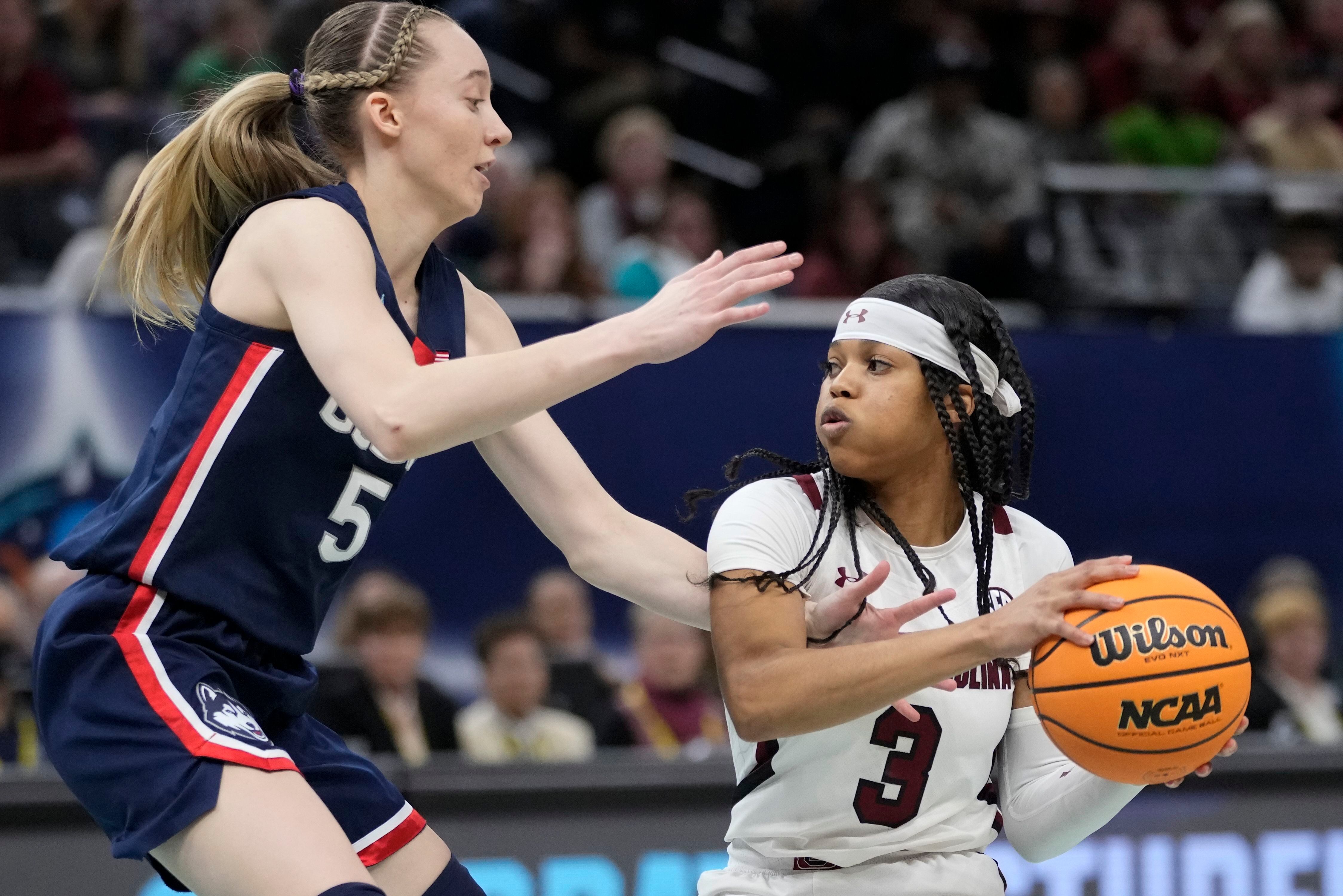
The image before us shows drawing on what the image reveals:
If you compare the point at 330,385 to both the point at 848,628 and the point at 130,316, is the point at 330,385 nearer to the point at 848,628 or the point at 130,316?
the point at 848,628

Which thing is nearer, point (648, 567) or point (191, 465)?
point (191, 465)

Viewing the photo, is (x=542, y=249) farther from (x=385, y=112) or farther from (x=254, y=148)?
(x=385, y=112)

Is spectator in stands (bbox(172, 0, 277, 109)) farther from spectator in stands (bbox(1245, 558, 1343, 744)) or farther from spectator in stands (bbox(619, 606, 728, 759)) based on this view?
spectator in stands (bbox(1245, 558, 1343, 744))

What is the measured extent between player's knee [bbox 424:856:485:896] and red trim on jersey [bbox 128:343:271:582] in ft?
2.67

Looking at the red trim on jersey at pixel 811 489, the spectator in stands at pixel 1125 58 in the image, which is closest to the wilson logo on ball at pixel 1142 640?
the red trim on jersey at pixel 811 489

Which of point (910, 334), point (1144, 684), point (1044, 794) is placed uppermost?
point (910, 334)

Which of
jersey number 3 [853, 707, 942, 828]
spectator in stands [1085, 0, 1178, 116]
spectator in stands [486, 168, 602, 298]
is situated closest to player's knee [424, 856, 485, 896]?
jersey number 3 [853, 707, 942, 828]

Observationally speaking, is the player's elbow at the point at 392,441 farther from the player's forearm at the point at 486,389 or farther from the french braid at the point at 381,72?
the french braid at the point at 381,72

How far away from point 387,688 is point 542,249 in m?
2.52

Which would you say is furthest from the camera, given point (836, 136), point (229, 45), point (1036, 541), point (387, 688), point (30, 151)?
point (836, 136)

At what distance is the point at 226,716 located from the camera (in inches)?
110

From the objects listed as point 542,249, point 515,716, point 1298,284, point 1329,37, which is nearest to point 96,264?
point 542,249

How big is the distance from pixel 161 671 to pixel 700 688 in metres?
4.00

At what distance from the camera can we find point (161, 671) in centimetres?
279
